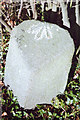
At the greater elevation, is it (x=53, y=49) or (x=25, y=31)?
(x=25, y=31)

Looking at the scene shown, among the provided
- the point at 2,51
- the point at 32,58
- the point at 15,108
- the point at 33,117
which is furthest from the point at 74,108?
the point at 2,51

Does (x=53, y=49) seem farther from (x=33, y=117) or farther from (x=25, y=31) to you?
(x=33, y=117)

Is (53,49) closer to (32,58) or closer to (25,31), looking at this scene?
(32,58)

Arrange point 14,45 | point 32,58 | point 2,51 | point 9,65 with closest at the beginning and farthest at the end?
point 32,58 < point 14,45 < point 9,65 < point 2,51

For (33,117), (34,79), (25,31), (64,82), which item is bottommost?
(33,117)

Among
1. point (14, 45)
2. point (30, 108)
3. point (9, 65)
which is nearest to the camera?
point (14, 45)

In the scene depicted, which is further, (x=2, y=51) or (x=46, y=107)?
(x=2, y=51)


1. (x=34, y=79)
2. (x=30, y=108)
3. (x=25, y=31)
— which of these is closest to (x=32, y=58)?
(x=34, y=79)
